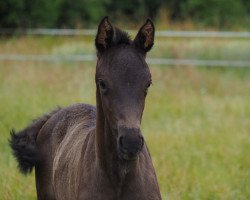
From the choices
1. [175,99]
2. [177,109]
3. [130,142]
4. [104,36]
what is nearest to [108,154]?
[130,142]

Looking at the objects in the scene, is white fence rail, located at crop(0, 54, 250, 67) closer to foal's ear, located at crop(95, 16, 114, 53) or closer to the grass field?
the grass field

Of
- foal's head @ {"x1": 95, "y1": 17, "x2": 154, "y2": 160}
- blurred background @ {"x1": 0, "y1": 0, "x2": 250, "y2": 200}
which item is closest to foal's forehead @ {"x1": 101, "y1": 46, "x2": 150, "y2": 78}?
foal's head @ {"x1": 95, "y1": 17, "x2": 154, "y2": 160}

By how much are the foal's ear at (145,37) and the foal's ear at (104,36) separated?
173mm

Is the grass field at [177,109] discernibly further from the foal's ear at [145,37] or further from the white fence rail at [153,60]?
the foal's ear at [145,37]

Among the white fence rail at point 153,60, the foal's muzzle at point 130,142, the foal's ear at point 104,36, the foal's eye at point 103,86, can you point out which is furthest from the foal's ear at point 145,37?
the white fence rail at point 153,60

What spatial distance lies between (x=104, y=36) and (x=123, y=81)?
45cm

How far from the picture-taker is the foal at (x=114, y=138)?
13.2ft

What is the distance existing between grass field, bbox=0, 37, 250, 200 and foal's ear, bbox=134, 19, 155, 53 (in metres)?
2.26

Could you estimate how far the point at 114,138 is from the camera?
4.36 meters

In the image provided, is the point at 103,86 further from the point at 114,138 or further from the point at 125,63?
the point at 114,138

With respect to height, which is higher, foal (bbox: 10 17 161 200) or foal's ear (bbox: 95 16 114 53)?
foal's ear (bbox: 95 16 114 53)

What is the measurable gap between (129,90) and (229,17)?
2093 cm

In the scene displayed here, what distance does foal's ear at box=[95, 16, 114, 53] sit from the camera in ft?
14.4

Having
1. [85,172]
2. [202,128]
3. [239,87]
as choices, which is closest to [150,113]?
[202,128]
